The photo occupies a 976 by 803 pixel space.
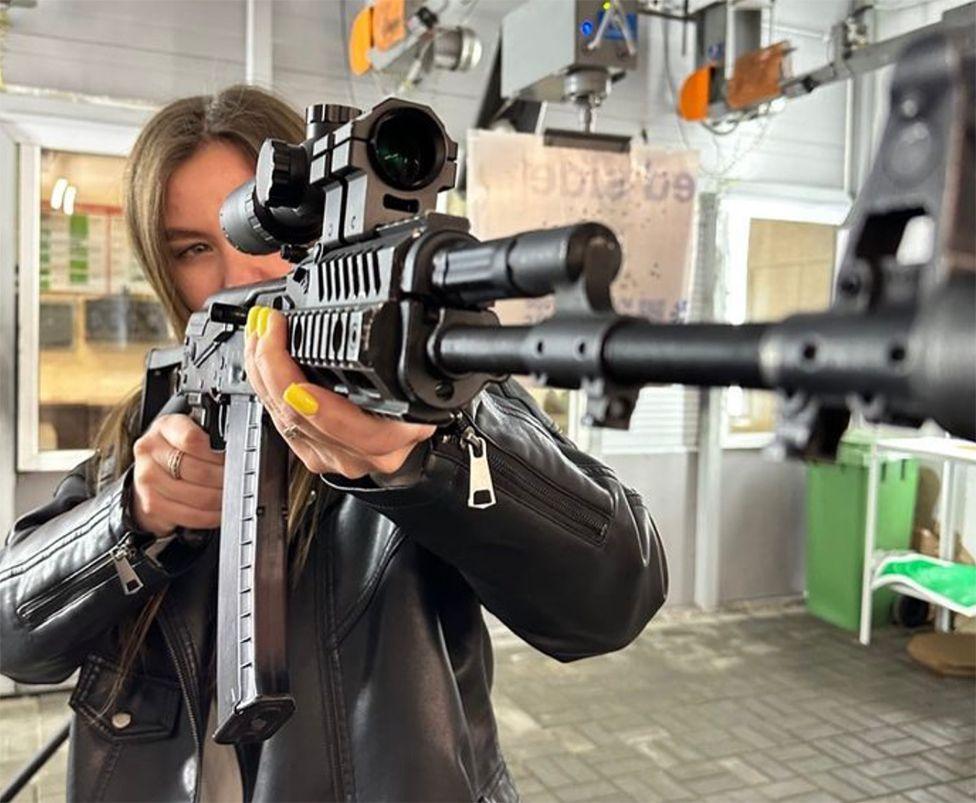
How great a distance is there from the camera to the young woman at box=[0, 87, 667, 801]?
82 cm

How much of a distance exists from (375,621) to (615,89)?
10.1ft

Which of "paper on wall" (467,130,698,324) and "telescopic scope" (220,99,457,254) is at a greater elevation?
"paper on wall" (467,130,698,324)

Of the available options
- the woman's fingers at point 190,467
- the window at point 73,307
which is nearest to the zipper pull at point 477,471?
the woman's fingers at point 190,467

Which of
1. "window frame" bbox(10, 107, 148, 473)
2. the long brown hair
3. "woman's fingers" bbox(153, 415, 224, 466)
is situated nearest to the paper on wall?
"window frame" bbox(10, 107, 148, 473)

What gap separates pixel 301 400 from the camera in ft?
2.10

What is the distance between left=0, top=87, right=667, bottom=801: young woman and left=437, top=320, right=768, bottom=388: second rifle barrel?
0.26m

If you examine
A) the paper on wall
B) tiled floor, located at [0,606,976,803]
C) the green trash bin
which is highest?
the paper on wall

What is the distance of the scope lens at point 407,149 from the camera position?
626 mm

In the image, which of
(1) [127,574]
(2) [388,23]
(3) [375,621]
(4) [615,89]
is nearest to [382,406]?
(3) [375,621]


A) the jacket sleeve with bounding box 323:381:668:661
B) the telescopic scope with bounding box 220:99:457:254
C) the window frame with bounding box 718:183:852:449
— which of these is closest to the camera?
the telescopic scope with bounding box 220:99:457:254

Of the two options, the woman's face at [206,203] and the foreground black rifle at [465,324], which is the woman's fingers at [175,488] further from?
the woman's face at [206,203]

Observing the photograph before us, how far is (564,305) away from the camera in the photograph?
438 mm

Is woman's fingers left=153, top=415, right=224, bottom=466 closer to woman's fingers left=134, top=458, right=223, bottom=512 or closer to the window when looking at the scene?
woman's fingers left=134, top=458, right=223, bottom=512

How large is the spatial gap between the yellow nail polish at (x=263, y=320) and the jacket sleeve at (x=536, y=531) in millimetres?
125
